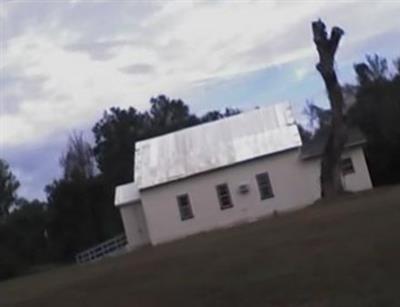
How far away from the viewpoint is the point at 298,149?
4688cm

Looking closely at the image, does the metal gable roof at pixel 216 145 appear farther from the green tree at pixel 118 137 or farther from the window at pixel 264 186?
the green tree at pixel 118 137

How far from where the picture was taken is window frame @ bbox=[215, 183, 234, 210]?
156ft

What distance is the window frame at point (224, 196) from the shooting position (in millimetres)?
47406

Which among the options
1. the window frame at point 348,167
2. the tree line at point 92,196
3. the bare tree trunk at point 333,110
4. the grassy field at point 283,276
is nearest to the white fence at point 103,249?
the tree line at point 92,196

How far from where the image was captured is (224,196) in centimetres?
4750

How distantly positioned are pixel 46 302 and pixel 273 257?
16.6 feet

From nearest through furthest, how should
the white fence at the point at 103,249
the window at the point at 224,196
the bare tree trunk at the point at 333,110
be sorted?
the bare tree trunk at the point at 333,110 < the window at the point at 224,196 < the white fence at the point at 103,249

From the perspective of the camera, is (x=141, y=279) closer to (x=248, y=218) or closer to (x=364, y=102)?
(x=248, y=218)

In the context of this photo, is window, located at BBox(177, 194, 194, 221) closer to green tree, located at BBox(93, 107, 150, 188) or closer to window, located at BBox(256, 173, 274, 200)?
window, located at BBox(256, 173, 274, 200)

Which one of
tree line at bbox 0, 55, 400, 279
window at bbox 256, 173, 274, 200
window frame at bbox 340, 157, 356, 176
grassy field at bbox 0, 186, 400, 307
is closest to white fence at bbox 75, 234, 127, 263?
tree line at bbox 0, 55, 400, 279

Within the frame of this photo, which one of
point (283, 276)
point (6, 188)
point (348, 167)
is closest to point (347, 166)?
point (348, 167)

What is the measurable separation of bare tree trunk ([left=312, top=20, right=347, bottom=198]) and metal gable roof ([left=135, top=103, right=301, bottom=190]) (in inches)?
205

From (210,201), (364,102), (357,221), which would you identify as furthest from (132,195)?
(357,221)

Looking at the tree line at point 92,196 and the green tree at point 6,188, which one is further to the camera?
the green tree at point 6,188
